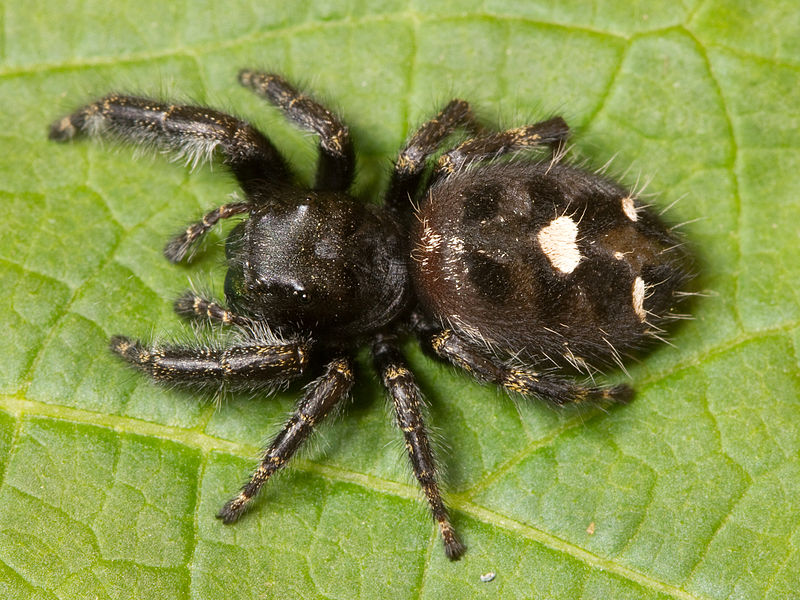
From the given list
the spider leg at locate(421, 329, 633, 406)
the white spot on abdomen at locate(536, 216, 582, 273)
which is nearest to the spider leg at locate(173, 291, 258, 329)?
the spider leg at locate(421, 329, 633, 406)

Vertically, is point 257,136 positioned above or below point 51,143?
above

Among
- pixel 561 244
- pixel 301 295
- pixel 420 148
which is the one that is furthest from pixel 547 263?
pixel 301 295

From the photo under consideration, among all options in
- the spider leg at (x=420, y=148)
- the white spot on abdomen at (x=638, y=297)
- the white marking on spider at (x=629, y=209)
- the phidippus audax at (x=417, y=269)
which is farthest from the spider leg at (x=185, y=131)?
the white spot on abdomen at (x=638, y=297)

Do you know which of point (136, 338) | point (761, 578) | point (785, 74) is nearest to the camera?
point (761, 578)

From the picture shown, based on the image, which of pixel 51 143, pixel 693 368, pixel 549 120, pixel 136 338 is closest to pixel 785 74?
pixel 549 120

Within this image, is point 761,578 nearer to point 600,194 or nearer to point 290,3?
point 600,194

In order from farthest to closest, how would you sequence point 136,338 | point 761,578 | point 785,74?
1. point 785,74
2. point 136,338
3. point 761,578

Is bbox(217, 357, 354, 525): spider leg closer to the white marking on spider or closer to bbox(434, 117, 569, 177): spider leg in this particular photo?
bbox(434, 117, 569, 177): spider leg
